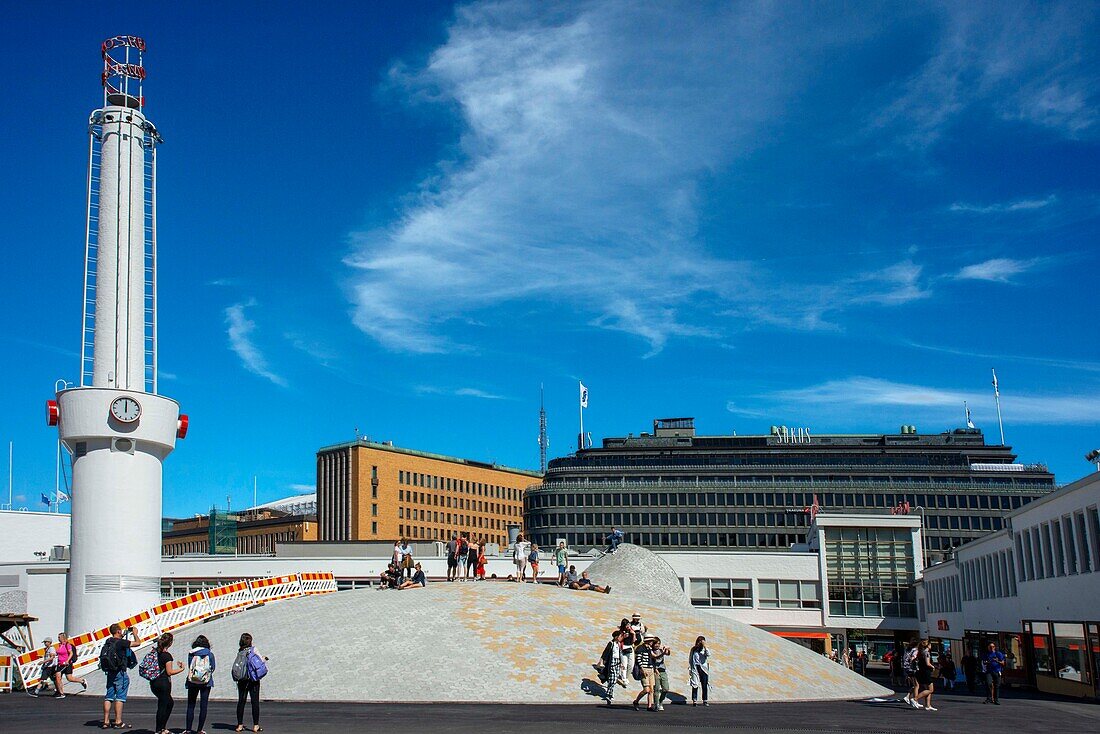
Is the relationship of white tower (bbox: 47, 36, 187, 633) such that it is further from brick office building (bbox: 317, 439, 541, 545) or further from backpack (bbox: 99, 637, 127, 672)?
brick office building (bbox: 317, 439, 541, 545)

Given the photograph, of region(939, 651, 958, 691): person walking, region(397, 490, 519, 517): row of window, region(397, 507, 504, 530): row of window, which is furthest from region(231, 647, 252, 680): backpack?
region(397, 490, 519, 517): row of window

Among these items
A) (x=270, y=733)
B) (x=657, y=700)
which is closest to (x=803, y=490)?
(x=657, y=700)

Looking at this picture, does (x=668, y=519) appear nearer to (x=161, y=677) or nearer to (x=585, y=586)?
(x=585, y=586)

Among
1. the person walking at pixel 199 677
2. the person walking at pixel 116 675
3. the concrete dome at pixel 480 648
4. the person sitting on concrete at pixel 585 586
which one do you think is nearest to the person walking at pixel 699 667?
the concrete dome at pixel 480 648

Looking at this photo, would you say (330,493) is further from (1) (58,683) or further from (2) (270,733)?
(2) (270,733)

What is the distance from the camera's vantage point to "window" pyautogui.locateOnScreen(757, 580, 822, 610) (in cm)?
7931

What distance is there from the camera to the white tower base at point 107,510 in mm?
44812

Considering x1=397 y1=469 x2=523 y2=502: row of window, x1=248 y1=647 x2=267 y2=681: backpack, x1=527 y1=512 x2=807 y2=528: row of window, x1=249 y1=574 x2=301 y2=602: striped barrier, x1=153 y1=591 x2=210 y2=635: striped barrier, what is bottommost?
x1=248 y1=647 x2=267 y2=681: backpack

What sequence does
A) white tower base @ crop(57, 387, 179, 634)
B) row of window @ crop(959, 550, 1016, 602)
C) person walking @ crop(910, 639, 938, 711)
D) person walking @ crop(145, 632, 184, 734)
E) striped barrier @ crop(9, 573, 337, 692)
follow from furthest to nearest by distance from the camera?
row of window @ crop(959, 550, 1016, 602), white tower base @ crop(57, 387, 179, 634), striped barrier @ crop(9, 573, 337, 692), person walking @ crop(910, 639, 938, 711), person walking @ crop(145, 632, 184, 734)

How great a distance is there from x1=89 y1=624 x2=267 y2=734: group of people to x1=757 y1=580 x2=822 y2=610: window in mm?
61516

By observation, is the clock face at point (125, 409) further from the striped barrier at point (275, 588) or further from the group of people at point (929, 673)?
the group of people at point (929, 673)

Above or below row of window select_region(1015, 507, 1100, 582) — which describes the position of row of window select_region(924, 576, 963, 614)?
below

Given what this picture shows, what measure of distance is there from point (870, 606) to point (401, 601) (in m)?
52.2

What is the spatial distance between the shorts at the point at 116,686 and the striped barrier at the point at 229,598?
1658 cm
